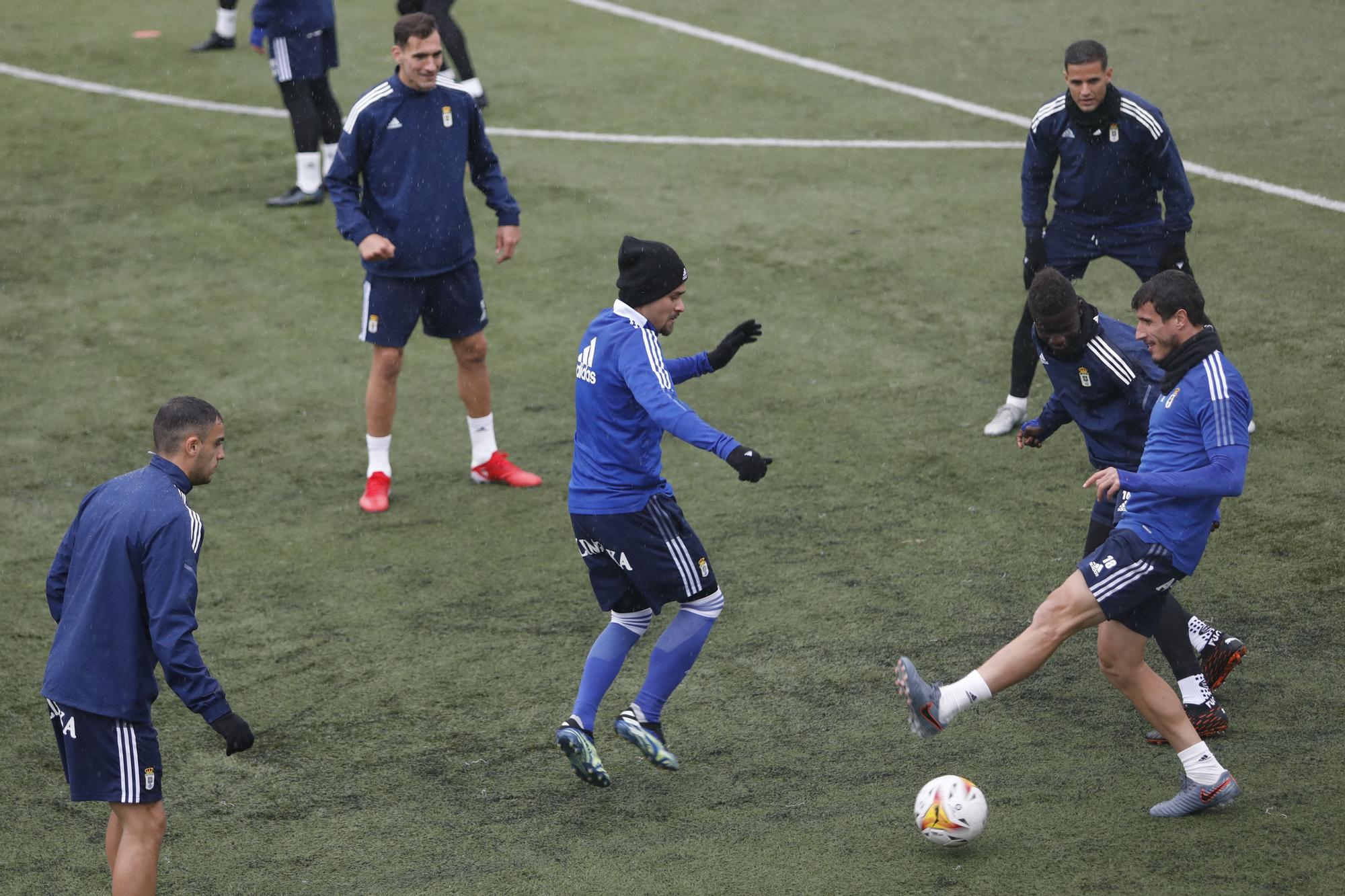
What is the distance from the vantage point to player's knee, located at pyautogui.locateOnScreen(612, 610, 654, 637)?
19.5 feet

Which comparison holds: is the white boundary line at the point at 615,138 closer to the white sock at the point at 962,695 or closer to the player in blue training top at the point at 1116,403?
the player in blue training top at the point at 1116,403

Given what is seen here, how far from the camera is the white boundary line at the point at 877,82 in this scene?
464 inches

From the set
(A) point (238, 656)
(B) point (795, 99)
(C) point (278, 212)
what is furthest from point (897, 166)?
(A) point (238, 656)

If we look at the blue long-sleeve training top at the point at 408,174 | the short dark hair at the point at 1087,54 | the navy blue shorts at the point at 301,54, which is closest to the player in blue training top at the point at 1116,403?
the short dark hair at the point at 1087,54

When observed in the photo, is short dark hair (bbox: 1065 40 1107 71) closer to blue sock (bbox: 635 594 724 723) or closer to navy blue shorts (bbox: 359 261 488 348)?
navy blue shorts (bbox: 359 261 488 348)

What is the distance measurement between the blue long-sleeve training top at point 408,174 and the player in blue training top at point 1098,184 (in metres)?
3.17

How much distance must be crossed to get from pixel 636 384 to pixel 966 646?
218cm

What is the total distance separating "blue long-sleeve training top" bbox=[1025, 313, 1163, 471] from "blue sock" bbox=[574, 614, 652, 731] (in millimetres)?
1938

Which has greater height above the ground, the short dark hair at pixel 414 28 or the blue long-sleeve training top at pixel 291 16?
the short dark hair at pixel 414 28

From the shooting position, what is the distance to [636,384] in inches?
218

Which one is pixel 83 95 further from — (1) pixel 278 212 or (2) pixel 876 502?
(2) pixel 876 502

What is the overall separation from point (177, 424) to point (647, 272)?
1853 mm

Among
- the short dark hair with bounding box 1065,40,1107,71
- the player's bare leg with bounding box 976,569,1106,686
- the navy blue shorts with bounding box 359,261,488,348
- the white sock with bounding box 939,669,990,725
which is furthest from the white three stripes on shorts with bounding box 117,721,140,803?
the short dark hair with bounding box 1065,40,1107,71

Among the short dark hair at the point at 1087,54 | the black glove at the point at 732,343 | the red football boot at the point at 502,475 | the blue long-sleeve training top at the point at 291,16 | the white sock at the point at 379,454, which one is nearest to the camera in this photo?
the black glove at the point at 732,343
